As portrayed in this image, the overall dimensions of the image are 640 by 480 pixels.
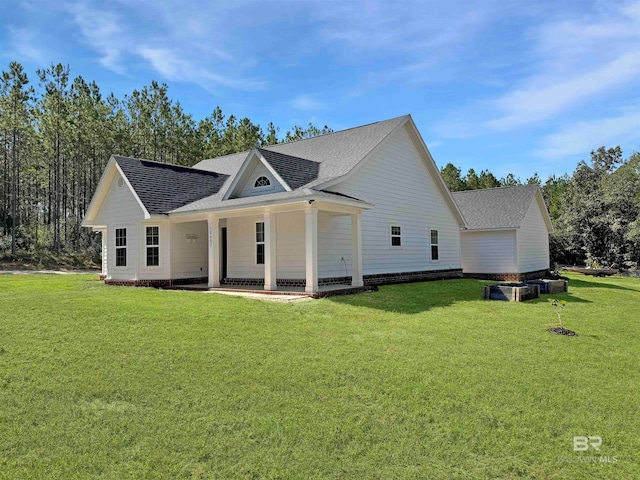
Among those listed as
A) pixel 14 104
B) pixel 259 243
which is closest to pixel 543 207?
pixel 259 243

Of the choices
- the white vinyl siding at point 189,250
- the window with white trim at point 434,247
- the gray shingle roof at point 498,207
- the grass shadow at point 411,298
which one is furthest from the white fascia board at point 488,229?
the white vinyl siding at point 189,250

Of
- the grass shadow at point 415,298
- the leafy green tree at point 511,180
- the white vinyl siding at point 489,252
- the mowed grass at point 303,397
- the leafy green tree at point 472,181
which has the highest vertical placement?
the leafy green tree at point 511,180

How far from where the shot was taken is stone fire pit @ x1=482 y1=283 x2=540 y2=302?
12.8 m

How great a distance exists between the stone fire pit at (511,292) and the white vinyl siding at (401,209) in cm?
437

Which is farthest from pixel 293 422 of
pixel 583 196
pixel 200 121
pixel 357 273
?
pixel 200 121

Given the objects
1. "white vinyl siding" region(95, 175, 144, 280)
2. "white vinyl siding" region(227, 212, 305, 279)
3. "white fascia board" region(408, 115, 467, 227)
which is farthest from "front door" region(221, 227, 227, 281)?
"white fascia board" region(408, 115, 467, 227)

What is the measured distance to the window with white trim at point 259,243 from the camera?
15.8 meters

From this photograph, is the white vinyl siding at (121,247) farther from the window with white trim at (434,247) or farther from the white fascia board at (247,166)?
the window with white trim at (434,247)

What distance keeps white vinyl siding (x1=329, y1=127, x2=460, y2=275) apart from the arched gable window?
241 centimetres

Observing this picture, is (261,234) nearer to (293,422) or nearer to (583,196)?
(293,422)

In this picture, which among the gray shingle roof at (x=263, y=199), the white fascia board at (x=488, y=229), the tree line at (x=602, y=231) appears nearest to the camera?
the gray shingle roof at (x=263, y=199)

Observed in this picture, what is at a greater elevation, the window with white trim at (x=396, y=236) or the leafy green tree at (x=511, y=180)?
the leafy green tree at (x=511, y=180)

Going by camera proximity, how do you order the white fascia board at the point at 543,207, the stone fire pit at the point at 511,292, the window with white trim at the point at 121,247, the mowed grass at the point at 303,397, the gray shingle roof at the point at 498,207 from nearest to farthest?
1. the mowed grass at the point at 303,397
2. the stone fire pit at the point at 511,292
3. the window with white trim at the point at 121,247
4. the gray shingle roof at the point at 498,207
5. the white fascia board at the point at 543,207

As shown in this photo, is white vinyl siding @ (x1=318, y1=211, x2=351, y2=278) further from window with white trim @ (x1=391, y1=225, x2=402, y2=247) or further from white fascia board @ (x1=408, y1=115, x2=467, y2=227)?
white fascia board @ (x1=408, y1=115, x2=467, y2=227)
